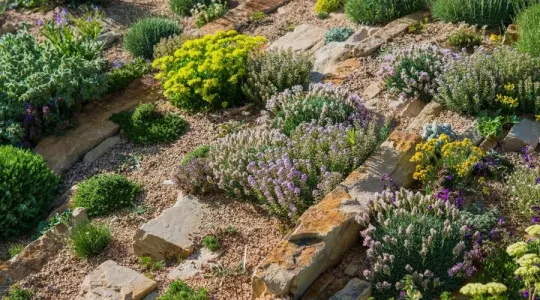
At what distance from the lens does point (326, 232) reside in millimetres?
6320

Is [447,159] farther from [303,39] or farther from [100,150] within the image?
[100,150]

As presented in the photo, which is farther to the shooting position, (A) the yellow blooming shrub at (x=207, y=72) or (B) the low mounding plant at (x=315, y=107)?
(A) the yellow blooming shrub at (x=207, y=72)

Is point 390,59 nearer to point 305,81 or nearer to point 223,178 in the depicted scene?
point 305,81

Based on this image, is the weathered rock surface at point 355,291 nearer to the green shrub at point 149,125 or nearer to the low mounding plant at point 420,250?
the low mounding plant at point 420,250

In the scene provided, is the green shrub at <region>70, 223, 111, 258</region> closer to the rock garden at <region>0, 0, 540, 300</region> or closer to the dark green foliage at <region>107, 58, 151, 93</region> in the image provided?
the rock garden at <region>0, 0, 540, 300</region>

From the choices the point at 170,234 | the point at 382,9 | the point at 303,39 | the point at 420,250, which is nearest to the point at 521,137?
the point at 420,250

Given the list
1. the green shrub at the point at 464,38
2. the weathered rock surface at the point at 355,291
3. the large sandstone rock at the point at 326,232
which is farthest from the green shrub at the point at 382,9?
the weathered rock surface at the point at 355,291

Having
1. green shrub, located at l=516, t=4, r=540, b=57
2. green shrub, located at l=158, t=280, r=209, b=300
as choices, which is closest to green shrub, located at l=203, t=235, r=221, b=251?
green shrub, located at l=158, t=280, r=209, b=300

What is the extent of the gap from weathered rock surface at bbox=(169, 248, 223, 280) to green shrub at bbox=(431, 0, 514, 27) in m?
5.19

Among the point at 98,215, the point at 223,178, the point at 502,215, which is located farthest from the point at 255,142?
the point at 502,215

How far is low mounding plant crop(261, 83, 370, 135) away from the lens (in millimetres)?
8234

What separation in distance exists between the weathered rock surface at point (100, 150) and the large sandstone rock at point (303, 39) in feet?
9.14

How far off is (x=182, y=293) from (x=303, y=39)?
5662 mm

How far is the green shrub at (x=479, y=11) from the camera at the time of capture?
9.85m
